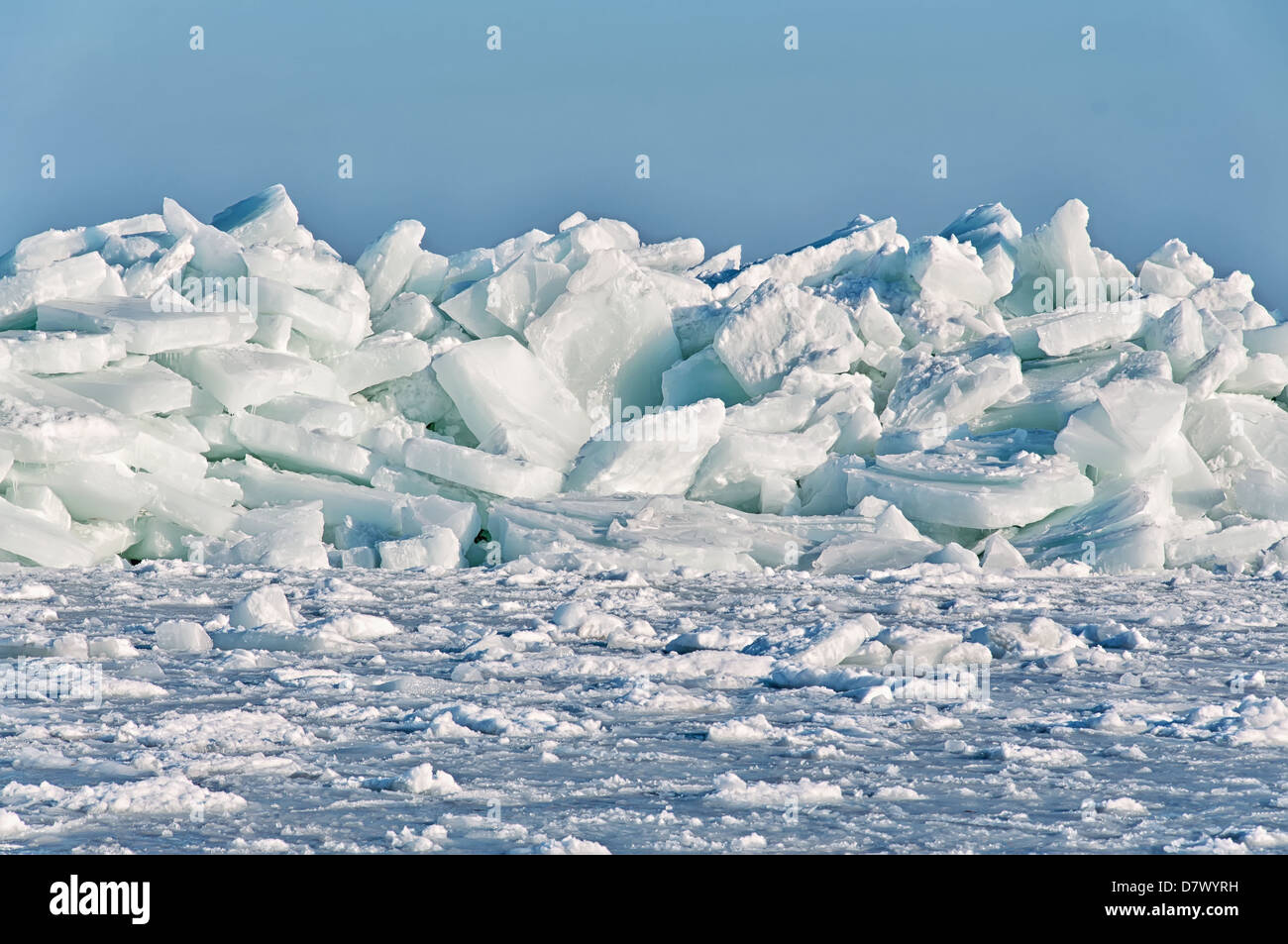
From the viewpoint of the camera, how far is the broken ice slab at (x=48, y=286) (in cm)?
806

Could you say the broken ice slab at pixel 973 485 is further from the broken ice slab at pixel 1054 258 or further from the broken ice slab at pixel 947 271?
the broken ice slab at pixel 1054 258

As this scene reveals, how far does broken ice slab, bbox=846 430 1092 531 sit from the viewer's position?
719 cm

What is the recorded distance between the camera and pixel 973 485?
7.34 m

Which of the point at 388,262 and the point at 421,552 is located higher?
the point at 388,262

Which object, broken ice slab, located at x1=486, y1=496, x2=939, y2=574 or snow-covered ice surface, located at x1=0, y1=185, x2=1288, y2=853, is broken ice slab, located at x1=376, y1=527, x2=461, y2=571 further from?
Result: broken ice slab, located at x1=486, y1=496, x2=939, y2=574

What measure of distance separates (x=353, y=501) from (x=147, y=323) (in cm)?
157

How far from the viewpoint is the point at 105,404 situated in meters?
7.48

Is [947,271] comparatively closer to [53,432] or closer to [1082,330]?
[1082,330]

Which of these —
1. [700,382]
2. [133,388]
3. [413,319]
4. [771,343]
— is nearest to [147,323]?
[133,388]

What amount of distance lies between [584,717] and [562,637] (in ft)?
4.05

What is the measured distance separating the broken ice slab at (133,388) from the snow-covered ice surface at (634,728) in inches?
85.8

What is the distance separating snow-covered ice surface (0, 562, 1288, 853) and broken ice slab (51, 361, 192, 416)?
2180mm

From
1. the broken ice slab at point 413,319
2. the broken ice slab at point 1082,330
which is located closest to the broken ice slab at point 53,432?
the broken ice slab at point 413,319
